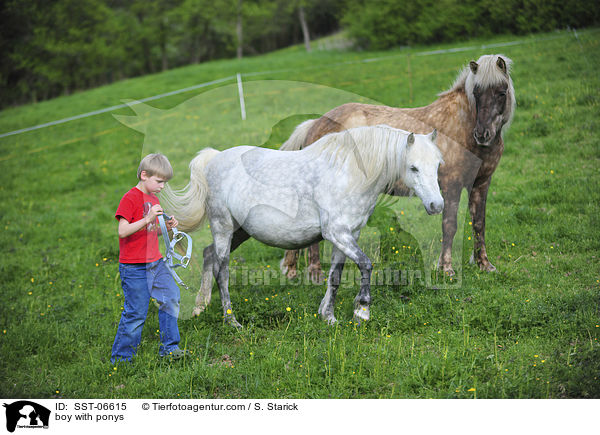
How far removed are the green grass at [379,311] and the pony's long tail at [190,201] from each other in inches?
44.2

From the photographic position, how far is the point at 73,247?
916 centimetres

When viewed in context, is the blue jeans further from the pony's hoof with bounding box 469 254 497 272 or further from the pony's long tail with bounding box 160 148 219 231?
the pony's hoof with bounding box 469 254 497 272

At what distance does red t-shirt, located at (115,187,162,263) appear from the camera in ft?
14.2

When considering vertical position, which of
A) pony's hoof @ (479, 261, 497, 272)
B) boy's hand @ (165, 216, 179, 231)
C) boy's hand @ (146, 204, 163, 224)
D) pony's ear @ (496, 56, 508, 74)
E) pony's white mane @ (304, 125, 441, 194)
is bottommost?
pony's hoof @ (479, 261, 497, 272)

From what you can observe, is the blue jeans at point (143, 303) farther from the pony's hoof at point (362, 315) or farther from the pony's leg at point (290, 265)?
the pony's leg at point (290, 265)

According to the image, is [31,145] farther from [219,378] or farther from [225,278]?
[219,378]

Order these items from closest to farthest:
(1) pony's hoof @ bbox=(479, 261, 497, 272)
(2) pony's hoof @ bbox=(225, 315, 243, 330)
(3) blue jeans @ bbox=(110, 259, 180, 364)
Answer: (3) blue jeans @ bbox=(110, 259, 180, 364)
(2) pony's hoof @ bbox=(225, 315, 243, 330)
(1) pony's hoof @ bbox=(479, 261, 497, 272)

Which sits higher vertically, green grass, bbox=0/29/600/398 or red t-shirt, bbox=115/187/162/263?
red t-shirt, bbox=115/187/162/263

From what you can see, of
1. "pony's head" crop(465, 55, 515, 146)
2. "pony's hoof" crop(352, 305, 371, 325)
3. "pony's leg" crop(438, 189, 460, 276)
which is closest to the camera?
"pony's hoof" crop(352, 305, 371, 325)

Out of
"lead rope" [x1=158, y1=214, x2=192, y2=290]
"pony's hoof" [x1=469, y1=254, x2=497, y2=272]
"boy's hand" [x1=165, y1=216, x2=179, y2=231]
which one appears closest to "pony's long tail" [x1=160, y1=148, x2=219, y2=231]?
"boy's hand" [x1=165, y1=216, x2=179, y2=231]

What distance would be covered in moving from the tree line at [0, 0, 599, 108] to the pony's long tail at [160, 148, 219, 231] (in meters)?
13.2

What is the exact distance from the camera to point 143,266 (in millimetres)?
4516
